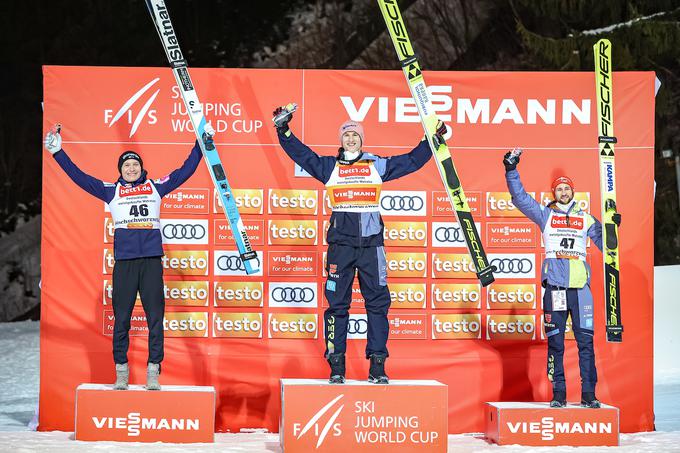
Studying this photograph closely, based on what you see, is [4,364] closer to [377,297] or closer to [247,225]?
[247,225]

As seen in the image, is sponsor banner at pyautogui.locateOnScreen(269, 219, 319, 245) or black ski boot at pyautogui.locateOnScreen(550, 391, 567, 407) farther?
sponsor banner at pyautogui.locateOnScreen(269, 219, 319, 245)

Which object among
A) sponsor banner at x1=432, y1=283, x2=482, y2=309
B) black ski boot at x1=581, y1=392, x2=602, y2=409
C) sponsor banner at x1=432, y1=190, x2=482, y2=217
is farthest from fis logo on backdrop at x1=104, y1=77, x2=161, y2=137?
black ski boot at x1=581, y1=392, x2=602, y2=409

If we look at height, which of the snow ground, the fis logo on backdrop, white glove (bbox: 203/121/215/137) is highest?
the fis logo on backdrop

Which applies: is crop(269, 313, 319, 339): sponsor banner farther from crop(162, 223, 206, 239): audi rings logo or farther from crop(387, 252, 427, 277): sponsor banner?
crop(162, 223, 206, 239): audi rings logo

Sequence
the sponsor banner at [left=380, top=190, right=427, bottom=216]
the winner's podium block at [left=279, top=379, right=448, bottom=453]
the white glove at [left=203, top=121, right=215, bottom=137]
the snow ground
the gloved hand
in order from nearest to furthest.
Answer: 1. the winner's podium block at [left=279, top=379, right=448, bottom=453]
2. the snow ground
3. the gloved hand
4. the white glove at [left=203, top=121, right=215, bottom=137]
5. the sponsor banner at [left=380, top=190, right=427, bottom=216]

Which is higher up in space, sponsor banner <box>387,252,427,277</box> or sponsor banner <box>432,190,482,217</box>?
sponsor banner <box>432,190,482,217</box>

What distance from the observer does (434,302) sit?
23.6 ft

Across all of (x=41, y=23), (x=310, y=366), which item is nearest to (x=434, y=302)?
(x=310, y=366)

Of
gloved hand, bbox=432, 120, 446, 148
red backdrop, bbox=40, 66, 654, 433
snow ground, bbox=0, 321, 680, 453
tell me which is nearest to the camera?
snow ground, bbox=0, 321, 680, 453

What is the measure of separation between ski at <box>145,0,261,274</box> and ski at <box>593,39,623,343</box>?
234 cm

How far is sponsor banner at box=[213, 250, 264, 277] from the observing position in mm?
7172

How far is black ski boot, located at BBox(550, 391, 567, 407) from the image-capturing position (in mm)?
6533

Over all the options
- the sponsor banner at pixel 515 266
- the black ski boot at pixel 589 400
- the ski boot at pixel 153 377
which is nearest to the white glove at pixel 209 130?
the ski boot at pixel 153 377

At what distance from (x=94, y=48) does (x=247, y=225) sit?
14004 millimetres
